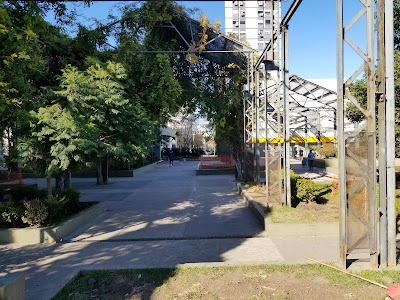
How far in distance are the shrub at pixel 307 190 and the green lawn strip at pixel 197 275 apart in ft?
15.1

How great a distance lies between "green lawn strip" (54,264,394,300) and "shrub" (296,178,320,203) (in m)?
4.60

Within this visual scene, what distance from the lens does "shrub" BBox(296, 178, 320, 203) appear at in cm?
971

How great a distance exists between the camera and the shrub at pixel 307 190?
9.71 meters

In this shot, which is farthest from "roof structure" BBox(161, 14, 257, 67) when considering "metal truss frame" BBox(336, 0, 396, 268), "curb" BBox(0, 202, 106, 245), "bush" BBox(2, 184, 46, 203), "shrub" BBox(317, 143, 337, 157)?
"shrub" BBox(317, 143, 337, 157)

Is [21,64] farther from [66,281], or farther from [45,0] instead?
[66,281]

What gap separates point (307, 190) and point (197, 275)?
556 cm

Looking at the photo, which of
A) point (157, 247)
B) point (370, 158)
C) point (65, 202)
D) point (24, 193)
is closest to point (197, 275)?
point (157, 247)

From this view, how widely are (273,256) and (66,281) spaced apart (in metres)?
3.20

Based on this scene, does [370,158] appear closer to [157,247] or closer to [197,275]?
[197,275]

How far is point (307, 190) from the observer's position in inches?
383

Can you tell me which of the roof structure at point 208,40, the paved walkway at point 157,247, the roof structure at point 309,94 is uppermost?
the roof structure at point 208,40

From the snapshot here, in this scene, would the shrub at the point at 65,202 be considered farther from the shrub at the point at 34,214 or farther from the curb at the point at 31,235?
the curb at the point at 31,235

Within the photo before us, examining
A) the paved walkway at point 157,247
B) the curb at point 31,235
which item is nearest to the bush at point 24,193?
the paved walkway at point 157,247

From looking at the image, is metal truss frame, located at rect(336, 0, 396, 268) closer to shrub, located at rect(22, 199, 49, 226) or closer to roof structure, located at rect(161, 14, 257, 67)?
shrub, located at rect(22, 199, 49, 226)
